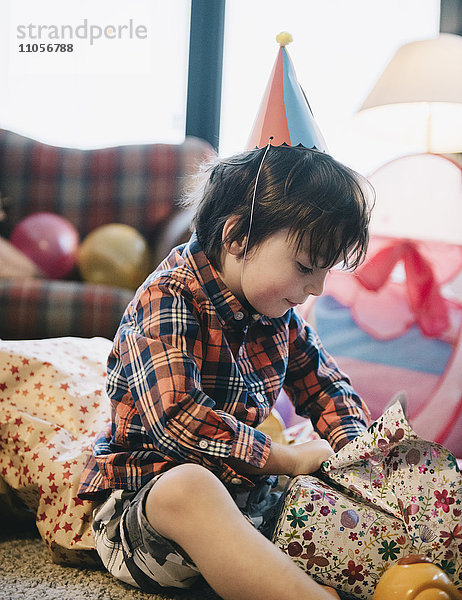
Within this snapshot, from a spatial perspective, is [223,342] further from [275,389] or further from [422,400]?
[422,400]

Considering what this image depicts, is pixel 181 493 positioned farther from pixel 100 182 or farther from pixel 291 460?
pixel 100 182

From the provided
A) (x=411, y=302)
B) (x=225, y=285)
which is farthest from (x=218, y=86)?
(x=225, y=285)

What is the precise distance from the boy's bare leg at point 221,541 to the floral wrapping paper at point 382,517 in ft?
0.33

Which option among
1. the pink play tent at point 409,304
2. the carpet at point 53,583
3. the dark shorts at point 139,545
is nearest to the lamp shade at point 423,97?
the pink play tent at point 409,304

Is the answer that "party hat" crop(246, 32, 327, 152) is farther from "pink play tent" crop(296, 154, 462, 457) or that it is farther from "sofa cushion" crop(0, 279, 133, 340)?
"sofa cushion" crop(0, 279, 133, 340)

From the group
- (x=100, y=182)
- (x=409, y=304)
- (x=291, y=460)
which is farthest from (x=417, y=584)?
(x=100, y=182)

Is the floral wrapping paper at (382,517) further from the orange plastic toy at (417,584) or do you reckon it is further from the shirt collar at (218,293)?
the shirt collar at (218,293)

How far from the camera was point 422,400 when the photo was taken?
4.56 feet

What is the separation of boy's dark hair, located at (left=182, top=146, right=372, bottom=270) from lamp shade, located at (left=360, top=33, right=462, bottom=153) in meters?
0.56

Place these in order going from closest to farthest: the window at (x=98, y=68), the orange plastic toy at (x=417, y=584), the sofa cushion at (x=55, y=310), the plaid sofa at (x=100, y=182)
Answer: the orange plastic toy at (x=417, y=584), the sofa cushion at (x=55, y=310), the plaid sofa at (x=100, y=182), the window at (x=98, y=68)

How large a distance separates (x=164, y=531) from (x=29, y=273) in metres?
1.20

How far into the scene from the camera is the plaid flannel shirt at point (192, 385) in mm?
752

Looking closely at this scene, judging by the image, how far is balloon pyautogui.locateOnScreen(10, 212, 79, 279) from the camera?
175cm

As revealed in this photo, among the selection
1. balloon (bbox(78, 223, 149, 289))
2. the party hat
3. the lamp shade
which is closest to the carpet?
the party hat
